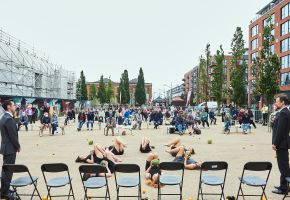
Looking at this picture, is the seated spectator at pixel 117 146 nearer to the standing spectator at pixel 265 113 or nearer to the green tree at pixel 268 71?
the standing spectator at pixel 265 113

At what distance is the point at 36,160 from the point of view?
11820mm

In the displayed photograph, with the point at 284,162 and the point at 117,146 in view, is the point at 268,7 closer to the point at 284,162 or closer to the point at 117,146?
the point at 117,146

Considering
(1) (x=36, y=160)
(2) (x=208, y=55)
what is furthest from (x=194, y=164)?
(2) (x=208, y=55)

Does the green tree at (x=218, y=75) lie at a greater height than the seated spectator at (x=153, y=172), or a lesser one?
greater

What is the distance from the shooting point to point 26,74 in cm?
3938

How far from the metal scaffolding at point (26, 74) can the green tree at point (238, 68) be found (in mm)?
28596

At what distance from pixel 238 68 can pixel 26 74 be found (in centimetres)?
3184

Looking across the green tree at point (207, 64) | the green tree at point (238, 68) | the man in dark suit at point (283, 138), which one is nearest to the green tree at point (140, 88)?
the green tree at point (207, 64)

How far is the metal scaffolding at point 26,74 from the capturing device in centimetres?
3344

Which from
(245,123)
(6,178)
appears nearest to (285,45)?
(245,123)

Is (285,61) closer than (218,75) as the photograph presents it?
Yes

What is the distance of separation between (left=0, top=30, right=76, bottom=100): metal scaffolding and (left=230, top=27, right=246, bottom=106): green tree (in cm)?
2860

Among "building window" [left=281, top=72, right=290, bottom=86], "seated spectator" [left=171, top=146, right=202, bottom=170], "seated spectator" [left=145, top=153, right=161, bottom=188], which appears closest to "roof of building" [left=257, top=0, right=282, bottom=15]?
"building window" [left=281, top=72, right=290, bottom=86]

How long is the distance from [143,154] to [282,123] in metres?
7.00
